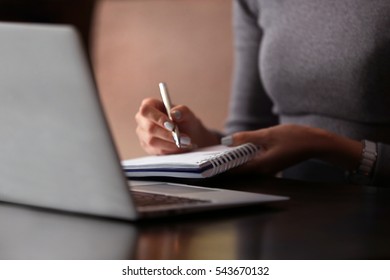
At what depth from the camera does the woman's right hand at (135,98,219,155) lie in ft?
3.39

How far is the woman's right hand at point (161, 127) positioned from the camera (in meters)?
1.03

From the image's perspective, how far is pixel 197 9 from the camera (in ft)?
7.41

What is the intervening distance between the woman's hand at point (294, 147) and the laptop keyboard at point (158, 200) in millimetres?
238

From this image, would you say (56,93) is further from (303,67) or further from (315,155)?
(303,67)

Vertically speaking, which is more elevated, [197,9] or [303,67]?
[197,9]

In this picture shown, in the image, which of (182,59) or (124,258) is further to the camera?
(182,59)

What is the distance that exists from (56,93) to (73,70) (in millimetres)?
36

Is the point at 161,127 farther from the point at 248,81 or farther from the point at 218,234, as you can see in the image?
the point at 248,81

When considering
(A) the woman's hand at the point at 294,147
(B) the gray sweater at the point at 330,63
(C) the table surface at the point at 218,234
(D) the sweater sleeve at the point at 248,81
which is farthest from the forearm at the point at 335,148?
(D) the sweater sleeve at the point at 248,81

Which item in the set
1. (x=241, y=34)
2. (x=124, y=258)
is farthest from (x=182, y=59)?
(x=124, y=258)

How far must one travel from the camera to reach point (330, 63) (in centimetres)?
131

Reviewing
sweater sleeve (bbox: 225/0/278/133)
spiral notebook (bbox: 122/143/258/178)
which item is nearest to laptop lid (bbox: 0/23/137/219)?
spiral notebook (bbox: 122/143/258/178)

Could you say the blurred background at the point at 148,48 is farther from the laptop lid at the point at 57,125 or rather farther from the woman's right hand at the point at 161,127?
the laptop lid at the point at 57,125

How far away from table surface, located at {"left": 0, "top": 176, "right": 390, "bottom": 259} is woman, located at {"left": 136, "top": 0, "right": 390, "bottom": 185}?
0.32m
